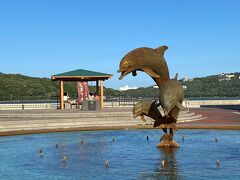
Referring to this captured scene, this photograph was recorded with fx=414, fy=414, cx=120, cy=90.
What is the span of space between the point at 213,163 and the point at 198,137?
7.43m

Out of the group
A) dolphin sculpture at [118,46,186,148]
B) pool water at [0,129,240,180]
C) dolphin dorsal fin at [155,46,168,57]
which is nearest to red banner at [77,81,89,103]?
pool water at [0,129,240,180]

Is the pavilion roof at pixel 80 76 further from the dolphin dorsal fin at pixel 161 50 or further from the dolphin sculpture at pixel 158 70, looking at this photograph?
the dolphin sculpture at pixel 158 70

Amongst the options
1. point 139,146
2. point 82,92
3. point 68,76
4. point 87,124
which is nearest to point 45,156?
point 139,146

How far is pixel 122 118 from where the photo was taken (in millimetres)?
28609

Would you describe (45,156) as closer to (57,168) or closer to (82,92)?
(57,168)

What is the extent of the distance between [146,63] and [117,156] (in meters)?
3.76

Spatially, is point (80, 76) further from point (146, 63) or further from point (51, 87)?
point (51, 87)

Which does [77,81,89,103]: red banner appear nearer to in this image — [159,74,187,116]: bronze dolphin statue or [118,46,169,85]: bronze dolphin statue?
[118,46,169,85]: bronze dolphin statue

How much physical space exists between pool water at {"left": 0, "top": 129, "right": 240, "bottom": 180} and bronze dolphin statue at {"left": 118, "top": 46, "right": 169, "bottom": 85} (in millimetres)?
3114

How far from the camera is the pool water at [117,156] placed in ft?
41.3

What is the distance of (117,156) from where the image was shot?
15.8m

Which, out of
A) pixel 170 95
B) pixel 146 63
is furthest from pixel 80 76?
pixel 170 95

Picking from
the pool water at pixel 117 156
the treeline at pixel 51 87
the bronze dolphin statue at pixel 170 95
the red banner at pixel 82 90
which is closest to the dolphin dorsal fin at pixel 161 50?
the bronze dolphin statue at pixel 170 95

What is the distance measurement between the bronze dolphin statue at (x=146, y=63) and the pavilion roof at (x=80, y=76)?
2113cm
